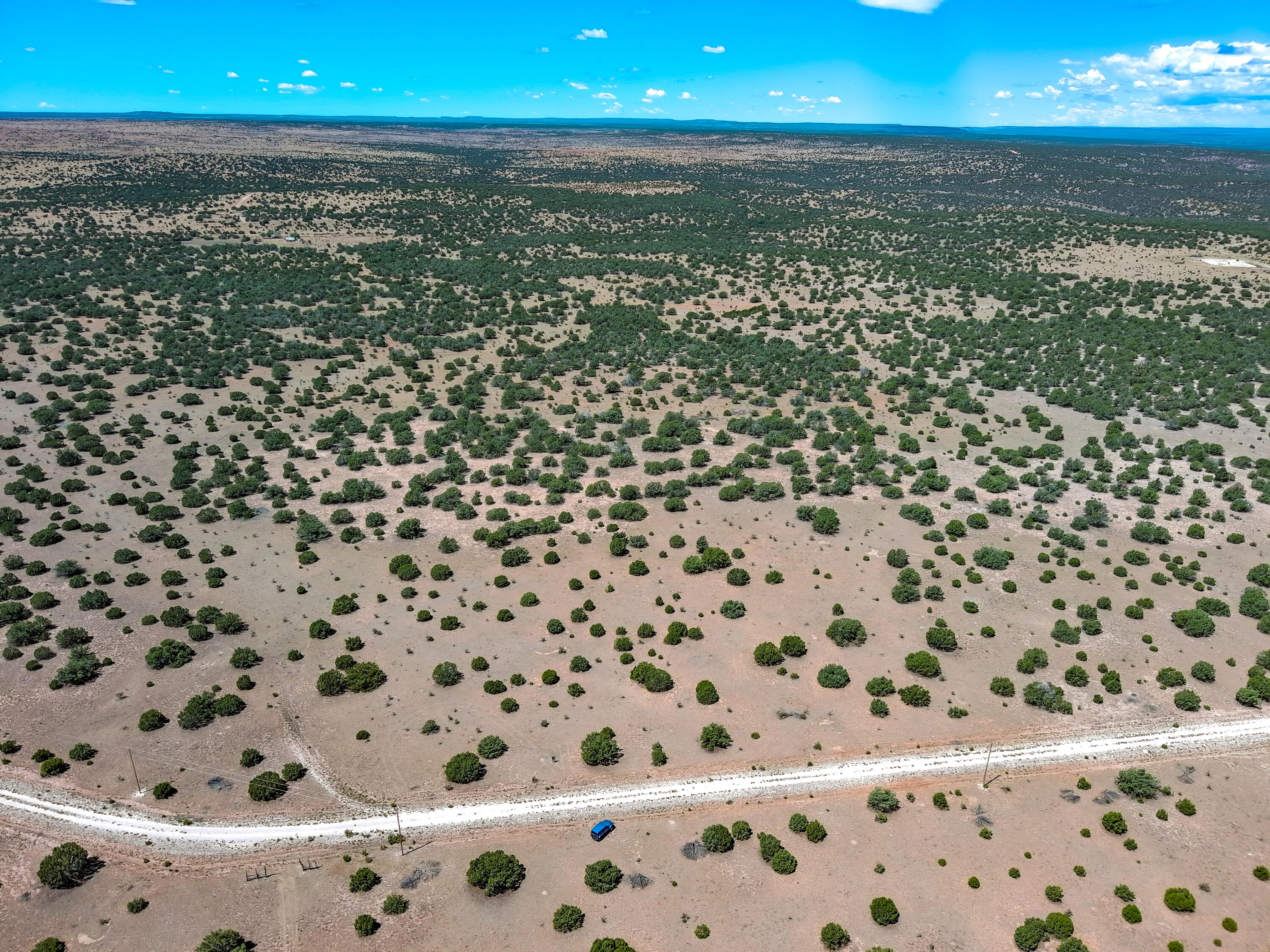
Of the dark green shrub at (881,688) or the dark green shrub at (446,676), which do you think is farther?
the dark green shrub at (446,676)

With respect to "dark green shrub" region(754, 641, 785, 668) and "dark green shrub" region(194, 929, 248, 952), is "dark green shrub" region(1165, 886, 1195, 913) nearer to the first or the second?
"dark green shrub" region(754, 641, 785, 668)

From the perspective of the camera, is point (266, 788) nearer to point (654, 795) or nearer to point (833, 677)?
point (654, 795)

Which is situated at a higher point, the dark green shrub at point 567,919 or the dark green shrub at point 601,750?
the dark green shrub at point 601,750

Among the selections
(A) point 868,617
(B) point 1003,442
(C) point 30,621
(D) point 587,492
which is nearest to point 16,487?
(C) point 30,621

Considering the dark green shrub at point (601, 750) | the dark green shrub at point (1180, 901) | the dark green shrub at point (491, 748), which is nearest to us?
the dark green shrub at point (1180, 901)

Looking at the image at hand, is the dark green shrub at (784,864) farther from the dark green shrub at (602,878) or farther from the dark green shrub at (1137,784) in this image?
the dark green shrub at (1137,784)

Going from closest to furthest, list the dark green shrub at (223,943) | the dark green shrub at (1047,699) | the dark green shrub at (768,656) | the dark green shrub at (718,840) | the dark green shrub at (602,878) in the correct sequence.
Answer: the dark green shrub at (223,943) < the dark green shrub at (602,878) < the dark green shrub at (718,840) < the dark green shrub at (1047,699) < the dark green shrub at (768,656)

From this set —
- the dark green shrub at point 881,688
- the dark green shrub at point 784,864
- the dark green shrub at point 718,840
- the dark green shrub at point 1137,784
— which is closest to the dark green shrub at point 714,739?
the dark green shrub at point 718,840

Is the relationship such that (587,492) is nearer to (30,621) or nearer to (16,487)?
(30,621)

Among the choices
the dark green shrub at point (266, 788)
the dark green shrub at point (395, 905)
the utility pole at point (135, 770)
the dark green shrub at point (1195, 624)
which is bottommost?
the dark green shrub at point (395, 905)
